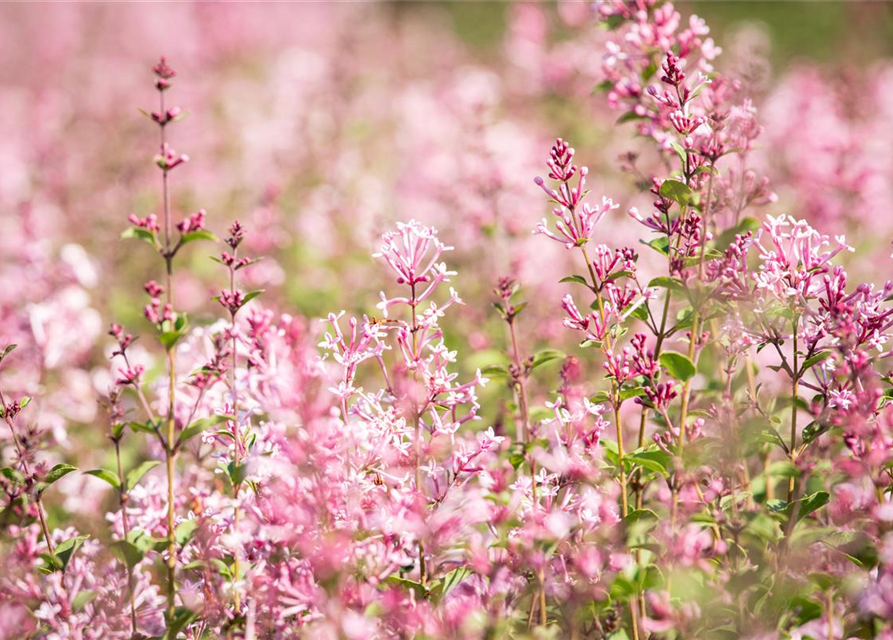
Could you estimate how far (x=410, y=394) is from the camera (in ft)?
6.54

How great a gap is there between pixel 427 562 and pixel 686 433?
2.81 ft

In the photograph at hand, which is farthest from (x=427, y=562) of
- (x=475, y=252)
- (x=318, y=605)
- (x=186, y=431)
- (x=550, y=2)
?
(x=550, y=2)

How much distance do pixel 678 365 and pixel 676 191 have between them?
0.44 m

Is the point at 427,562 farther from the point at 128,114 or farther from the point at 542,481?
the point at 128,114

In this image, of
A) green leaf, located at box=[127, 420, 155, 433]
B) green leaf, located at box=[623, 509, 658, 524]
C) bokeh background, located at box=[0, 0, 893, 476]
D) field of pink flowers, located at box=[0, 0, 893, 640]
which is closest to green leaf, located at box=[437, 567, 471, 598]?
field of pink flowers, located at box=[0, 0, 893, 640]

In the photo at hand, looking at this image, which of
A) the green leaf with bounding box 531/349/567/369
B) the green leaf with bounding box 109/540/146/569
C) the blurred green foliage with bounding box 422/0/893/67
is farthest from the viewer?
the blurred green foliage with bounding box 422/0/893/67

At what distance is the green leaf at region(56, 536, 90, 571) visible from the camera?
6.89 ft

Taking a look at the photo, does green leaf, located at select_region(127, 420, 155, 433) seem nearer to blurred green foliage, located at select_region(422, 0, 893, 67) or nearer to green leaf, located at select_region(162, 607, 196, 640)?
green leaf, located at select_region(162, 607, 196, 640)

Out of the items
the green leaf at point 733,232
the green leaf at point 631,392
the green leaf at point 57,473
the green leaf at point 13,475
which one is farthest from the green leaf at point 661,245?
the green leaf at point 13,475

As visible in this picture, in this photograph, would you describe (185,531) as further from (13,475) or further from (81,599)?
(13,475)

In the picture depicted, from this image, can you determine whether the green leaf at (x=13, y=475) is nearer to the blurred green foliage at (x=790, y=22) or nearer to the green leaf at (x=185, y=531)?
the green leaf at (x=185, y=531)

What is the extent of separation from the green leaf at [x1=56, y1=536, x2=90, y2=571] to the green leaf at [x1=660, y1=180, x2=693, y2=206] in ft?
5.59

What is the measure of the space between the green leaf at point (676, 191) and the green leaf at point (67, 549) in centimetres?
170

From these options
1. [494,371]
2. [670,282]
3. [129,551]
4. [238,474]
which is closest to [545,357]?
[494,371]
